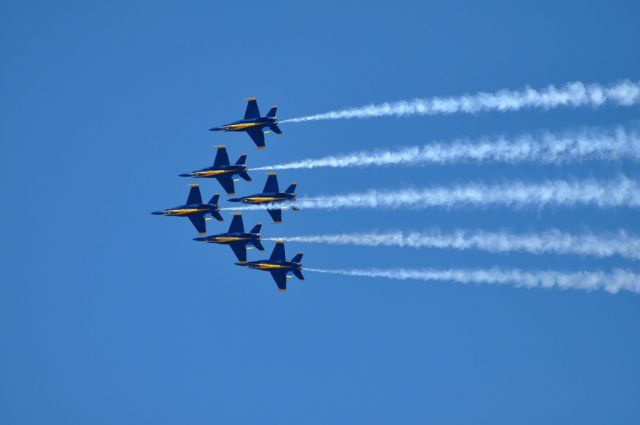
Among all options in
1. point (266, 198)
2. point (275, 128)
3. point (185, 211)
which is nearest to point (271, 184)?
point (266, 198)

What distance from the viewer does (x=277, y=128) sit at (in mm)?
67062

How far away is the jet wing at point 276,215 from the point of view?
66144 millimetres

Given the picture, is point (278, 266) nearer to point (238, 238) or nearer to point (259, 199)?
point (238, 238)

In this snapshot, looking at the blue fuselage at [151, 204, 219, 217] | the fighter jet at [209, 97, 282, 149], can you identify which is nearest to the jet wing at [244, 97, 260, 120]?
the fighter jet at [209, 97, 282, 149]

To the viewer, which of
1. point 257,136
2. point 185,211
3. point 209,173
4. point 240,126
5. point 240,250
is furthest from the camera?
point 209,173

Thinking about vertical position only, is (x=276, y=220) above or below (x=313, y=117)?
below

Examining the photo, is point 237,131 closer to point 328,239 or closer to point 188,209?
point 188,209

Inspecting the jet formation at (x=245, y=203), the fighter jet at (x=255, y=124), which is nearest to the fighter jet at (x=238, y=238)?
the jet formation at (x=245, y=203)

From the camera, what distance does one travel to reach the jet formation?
65.2 meters

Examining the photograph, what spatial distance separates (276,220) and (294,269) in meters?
3.80

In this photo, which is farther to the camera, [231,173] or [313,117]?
[231,173]

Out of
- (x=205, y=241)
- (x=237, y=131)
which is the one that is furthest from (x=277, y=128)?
(x=205, y=241)

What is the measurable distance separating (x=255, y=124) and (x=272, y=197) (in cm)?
445

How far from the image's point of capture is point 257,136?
67.9 metres
